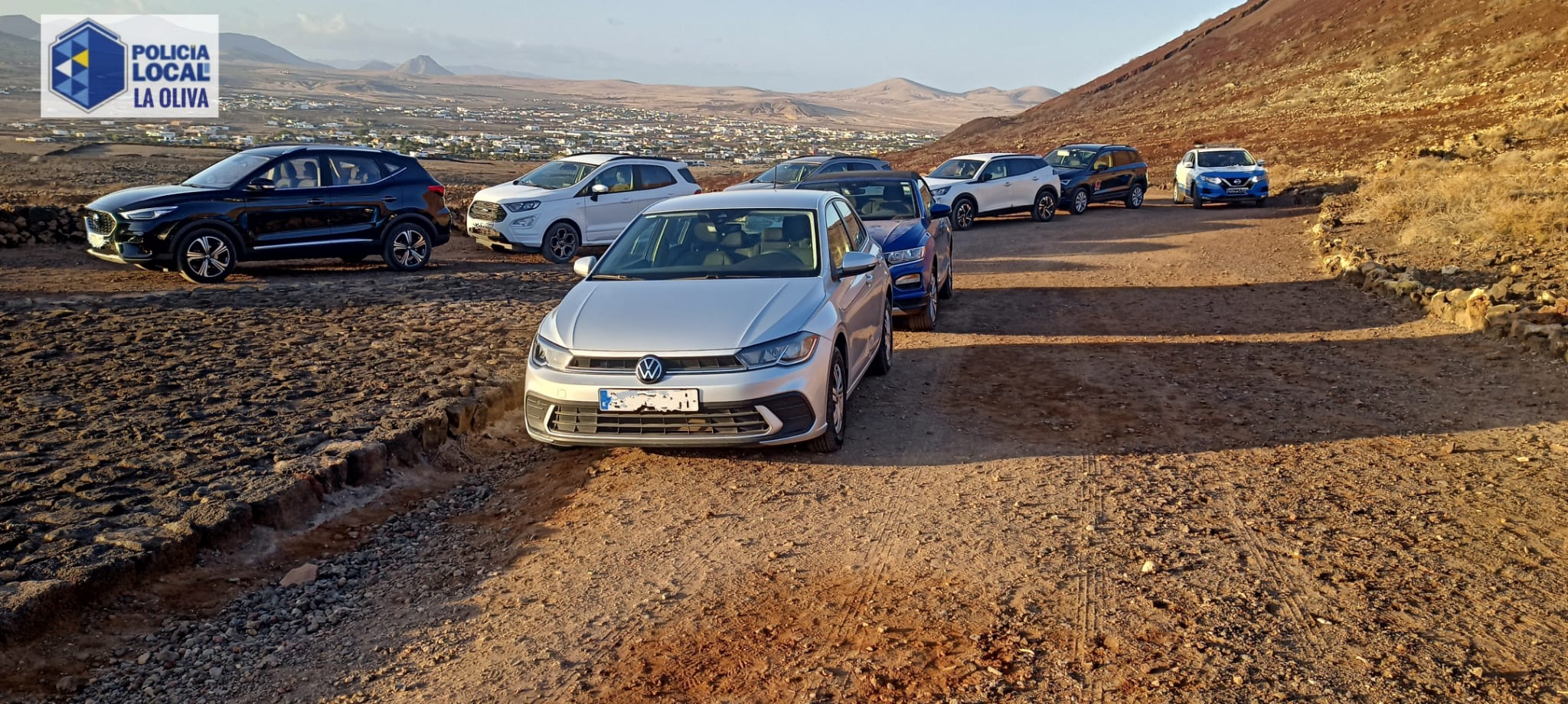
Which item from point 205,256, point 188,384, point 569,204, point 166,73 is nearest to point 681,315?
point 188,384

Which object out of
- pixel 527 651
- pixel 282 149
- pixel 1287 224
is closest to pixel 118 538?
pixel 527 651

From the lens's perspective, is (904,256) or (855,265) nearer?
(855,265)

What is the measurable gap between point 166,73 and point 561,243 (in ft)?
314

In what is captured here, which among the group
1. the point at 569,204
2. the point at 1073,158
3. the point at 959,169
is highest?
the point at 1073,158

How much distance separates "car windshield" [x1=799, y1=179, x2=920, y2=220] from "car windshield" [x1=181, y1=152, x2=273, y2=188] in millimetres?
6749

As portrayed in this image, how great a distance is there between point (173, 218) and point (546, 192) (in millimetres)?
5578

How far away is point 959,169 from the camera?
2453 centimetres

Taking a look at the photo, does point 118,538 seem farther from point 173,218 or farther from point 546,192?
point 546,192

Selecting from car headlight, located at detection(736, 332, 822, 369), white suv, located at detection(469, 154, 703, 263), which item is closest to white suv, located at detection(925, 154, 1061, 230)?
white suv, located at detection(469, 154, 703, 263)

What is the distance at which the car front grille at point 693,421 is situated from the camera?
601 cm

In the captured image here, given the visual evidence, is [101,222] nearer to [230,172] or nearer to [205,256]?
[205,256]

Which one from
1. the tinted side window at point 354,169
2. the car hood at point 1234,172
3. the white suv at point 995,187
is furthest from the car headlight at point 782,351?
the car hood at point 1234,172

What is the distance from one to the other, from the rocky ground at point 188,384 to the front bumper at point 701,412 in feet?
4.52

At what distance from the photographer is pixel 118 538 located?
4.94 metres
